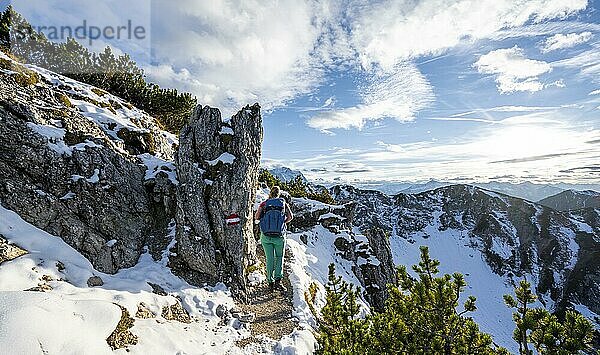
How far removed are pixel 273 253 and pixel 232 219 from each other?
2993mm

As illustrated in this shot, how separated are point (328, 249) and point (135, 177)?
710 inches

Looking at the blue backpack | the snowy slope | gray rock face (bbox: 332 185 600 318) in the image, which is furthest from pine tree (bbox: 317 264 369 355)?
gray rock face (bbox: 332 185 600 318)

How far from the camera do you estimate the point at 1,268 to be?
24.8ft

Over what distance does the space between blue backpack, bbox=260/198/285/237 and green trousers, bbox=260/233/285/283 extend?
239 mm

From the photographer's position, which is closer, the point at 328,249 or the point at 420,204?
the point at 328,249

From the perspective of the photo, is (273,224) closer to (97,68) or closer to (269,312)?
(269,312)

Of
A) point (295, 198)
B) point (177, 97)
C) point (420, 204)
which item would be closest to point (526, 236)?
point (420, 204)

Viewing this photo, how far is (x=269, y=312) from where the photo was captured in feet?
38.6

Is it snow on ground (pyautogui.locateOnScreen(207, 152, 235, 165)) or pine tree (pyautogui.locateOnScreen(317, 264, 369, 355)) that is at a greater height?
snow on ground (pyautogui.locateOnScreen(207, 152, 235, 165))

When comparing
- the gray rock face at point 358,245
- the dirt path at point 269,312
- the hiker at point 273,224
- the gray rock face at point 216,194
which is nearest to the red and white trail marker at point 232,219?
the gray rock face at point 216,194

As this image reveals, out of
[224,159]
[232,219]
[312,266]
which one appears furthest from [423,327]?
[312,266]

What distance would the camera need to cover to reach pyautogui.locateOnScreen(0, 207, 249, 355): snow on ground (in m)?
5.45

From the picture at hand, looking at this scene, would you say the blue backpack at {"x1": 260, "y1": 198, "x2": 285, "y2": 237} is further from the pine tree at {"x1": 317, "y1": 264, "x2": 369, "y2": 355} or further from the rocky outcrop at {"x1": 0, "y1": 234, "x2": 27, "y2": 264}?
the rocky outcrop at {"x1": 0, "y1": 234, "x2": 27, "y2": 264}

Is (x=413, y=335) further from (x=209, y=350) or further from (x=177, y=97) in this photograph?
(x=177, y=97)
